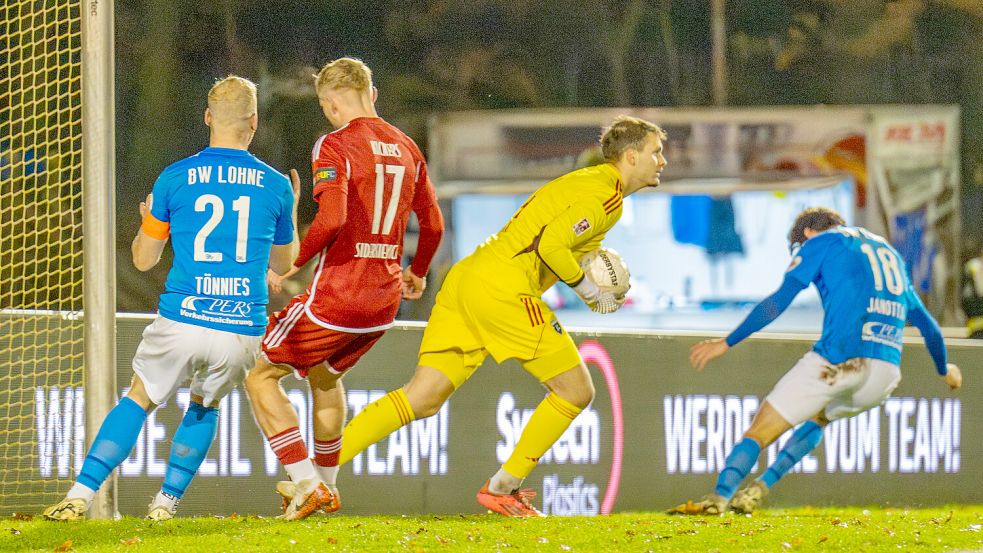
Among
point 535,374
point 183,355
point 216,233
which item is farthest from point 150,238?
point 535,374

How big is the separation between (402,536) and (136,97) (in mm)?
4574

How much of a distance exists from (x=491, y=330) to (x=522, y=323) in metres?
0.16

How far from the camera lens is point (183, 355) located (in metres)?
6.38

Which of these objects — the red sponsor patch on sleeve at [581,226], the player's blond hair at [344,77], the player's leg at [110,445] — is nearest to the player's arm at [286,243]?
Result: the player's blond hair at [344,77]

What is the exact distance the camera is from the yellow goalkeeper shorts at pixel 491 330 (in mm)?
6801

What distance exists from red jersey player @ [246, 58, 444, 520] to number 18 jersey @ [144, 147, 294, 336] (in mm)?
215

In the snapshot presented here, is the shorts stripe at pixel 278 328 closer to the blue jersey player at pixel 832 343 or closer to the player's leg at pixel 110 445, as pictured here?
the player's leg at pixel 110 445

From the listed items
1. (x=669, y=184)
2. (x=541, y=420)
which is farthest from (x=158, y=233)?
(x=669, y=184)

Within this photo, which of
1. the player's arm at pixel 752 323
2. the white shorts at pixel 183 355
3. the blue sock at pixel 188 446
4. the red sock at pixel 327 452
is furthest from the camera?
the player's arm at pixel 752 323

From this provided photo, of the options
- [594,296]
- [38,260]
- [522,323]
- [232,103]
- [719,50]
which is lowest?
[522,323]

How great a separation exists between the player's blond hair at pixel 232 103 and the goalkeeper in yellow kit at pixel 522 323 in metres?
1.11

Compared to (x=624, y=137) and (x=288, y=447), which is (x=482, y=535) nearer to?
(x=288, y=447)

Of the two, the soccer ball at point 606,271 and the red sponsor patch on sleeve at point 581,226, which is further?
the soccer ball at point 606,271

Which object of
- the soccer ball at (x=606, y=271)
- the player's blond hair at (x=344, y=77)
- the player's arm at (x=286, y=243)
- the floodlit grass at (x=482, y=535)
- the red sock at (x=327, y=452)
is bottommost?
the floodlit grass at (x=482, y=535)
